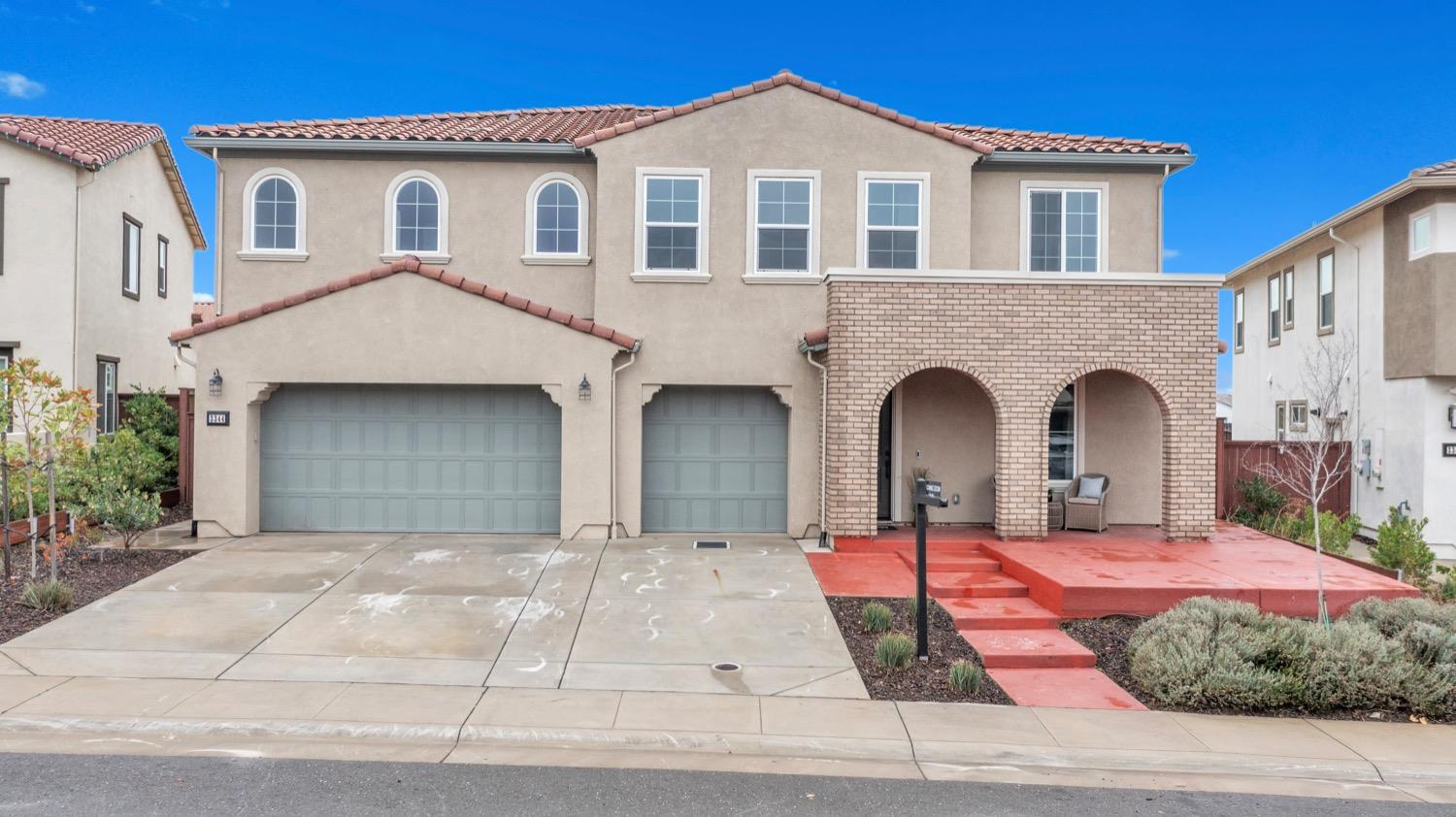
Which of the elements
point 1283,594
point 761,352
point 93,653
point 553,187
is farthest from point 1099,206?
point 93,653

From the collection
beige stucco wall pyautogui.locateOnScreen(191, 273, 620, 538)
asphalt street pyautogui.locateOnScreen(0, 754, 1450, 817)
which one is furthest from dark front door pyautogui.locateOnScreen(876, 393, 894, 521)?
asphalt street pyautogui.locateOnScreen(0, 754, 1450, 817)

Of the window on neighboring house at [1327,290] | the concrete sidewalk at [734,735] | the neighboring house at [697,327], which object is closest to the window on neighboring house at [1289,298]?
the window on neighboring house at [1327,290]

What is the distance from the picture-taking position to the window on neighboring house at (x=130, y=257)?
57.2 feet

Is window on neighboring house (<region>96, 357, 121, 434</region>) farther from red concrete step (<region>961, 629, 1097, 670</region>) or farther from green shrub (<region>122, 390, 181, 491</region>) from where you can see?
red concrete step (<region>961, 629, 1097, 670</region>)

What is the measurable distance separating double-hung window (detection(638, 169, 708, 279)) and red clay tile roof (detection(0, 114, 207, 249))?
10.3 meters

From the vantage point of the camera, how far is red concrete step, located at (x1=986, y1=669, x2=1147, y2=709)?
706cm

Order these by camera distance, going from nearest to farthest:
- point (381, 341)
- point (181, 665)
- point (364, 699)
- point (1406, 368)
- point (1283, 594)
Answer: point (364, 699) → point (181, 665) → point (1283, 594) → point (381, 341) → point (1406, 368)

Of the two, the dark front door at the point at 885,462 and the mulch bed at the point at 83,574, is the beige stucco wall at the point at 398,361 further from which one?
the dark front door at the point at 885,462

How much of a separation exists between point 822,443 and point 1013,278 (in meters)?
3.59

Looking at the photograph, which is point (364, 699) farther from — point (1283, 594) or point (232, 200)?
point (232, 200)

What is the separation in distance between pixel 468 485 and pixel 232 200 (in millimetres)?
6082

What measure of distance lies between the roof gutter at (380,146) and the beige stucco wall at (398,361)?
269cm

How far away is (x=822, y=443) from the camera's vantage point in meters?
12.9

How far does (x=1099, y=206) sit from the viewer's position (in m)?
14.2
